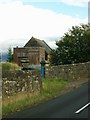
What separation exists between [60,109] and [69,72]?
17.5 metres

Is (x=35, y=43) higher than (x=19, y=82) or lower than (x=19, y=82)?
higher

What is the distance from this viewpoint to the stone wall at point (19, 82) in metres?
19.5

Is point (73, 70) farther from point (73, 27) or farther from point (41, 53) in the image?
point (41, 53)

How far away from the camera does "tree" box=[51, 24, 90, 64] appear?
43.9 m

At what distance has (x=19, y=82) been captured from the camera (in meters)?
21.1

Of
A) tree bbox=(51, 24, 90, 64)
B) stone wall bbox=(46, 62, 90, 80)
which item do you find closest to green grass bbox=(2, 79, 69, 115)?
stone wall bbox=(46, 62, 90, 80)

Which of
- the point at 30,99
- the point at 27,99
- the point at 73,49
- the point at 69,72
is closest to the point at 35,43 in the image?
the point at 73,49

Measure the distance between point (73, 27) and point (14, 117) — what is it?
101 ft

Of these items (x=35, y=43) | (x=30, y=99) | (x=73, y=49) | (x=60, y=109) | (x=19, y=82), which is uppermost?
(x=35, y=43)

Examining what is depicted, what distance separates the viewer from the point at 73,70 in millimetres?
35781

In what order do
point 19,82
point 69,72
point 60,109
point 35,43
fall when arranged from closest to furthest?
point 60,109
point 19,82
point 69,72
point 35,43

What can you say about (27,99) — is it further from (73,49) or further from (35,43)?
(35,43)

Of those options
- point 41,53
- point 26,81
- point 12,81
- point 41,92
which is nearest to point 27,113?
point 12,81

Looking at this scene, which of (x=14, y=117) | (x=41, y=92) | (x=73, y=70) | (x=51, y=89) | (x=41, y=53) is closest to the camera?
(x=14, y=117)
